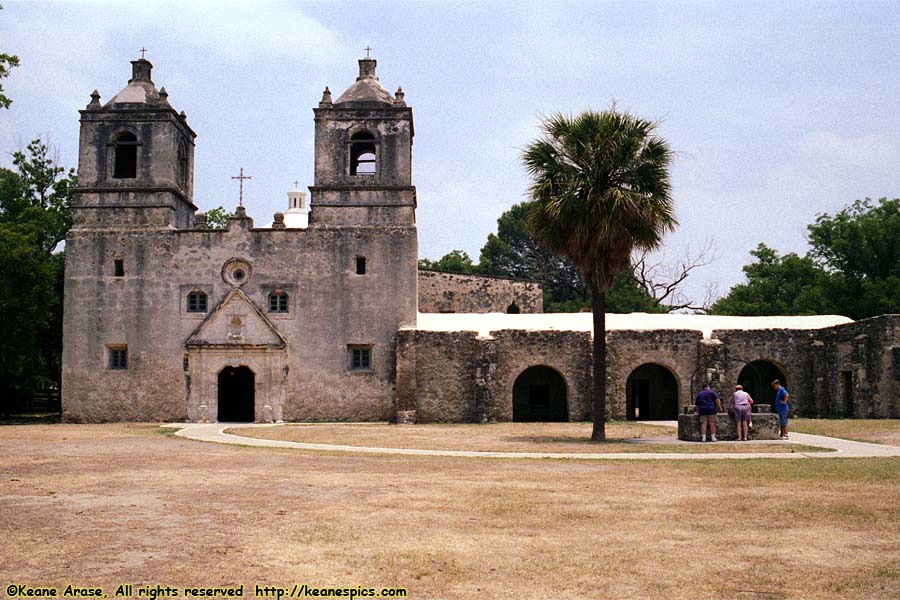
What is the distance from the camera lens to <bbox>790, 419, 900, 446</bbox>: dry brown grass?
2160cm

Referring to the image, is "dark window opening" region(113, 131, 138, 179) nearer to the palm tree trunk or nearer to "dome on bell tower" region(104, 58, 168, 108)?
"dome on bell tower" region(104, 58, 168, 108)

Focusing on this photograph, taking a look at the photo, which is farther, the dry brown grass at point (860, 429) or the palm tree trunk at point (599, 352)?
the palm tree trunk at point (599, 352)

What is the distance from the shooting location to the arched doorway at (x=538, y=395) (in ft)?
118

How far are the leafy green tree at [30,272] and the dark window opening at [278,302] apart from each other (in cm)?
877

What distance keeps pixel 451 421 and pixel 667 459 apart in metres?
15.8

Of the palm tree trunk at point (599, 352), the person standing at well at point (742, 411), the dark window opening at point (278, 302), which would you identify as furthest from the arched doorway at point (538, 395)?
the person standing at well at point (742, 411)

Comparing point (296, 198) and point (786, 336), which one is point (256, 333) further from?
point (296, 198)

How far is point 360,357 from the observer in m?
33.4

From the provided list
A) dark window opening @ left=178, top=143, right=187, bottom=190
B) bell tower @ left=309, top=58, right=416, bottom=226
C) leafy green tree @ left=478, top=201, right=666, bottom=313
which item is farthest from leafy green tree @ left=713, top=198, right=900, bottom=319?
dark window opening @ left=178, top=143, right=187, bottom=190

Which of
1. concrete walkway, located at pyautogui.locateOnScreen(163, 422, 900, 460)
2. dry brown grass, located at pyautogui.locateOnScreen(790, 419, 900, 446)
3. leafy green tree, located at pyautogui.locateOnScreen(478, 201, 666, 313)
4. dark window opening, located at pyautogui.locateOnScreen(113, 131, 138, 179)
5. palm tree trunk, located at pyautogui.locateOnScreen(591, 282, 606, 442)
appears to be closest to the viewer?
concrete walkway, located at pyautogui.locateOnScreen(163, 422, 900, 460)

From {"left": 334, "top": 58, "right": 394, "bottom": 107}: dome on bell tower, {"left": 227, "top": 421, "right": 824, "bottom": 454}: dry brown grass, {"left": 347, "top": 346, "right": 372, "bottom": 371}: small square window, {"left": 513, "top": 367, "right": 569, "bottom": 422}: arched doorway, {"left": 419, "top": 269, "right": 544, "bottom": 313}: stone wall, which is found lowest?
{"left": 227, "top": 421, "right": 824, "bottom": 454}: dry brown grass

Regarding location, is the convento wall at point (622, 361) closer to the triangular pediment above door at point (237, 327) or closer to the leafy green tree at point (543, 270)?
the triangular pediment above door at point (237, 327)

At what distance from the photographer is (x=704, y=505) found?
10.9 m

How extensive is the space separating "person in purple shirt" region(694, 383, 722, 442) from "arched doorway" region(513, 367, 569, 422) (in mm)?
14360
